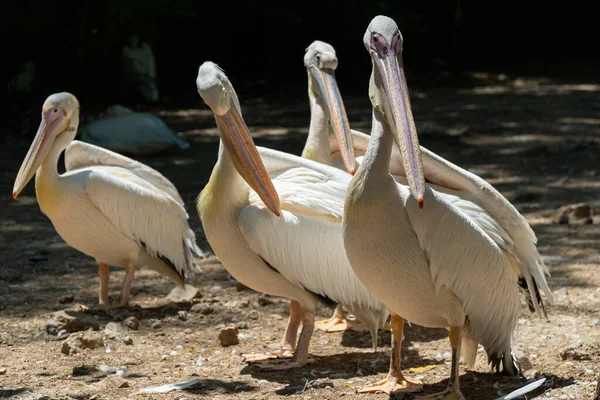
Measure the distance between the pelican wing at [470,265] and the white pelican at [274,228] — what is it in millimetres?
661

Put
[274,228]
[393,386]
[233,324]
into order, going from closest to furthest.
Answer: [393,386]
[274,228]
[233,324]

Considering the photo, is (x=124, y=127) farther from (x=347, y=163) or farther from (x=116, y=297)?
(x=347, y=163)

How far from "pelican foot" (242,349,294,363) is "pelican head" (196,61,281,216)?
2.44ft

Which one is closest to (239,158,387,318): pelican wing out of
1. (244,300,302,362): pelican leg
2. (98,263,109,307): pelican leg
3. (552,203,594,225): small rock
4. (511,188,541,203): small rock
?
(244,300,302,362): pelican leg

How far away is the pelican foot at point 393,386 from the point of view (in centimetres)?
364

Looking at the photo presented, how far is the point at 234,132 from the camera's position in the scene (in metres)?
4.09

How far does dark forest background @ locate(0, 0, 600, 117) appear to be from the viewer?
10617mm

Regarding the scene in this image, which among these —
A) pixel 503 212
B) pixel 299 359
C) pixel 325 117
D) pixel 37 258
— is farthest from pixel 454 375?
pixel 37 258

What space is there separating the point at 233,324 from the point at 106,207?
39.5 inches

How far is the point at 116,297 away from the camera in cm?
536

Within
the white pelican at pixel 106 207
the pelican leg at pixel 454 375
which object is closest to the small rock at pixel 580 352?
the pelican leg at pixel 454 375

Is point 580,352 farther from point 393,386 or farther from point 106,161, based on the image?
point 106,161

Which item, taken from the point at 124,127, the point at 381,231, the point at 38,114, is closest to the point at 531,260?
the point at 381,231

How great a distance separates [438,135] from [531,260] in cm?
601
